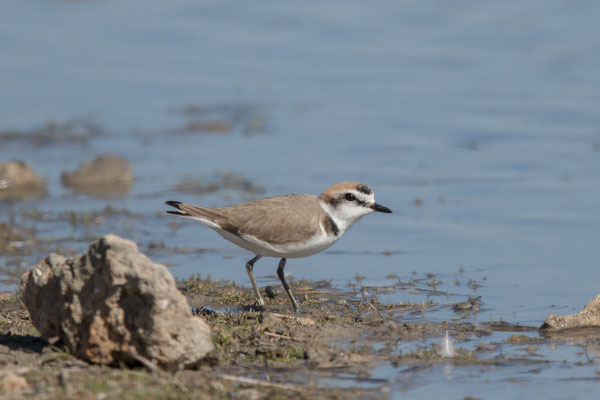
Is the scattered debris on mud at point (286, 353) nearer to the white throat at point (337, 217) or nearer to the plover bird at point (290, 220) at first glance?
the plover bird at point (290, 220)

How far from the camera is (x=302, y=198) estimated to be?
8.65 m

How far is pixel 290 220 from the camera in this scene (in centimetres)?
829

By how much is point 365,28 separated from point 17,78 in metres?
7.68

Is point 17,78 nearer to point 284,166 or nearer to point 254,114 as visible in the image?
point 254,114

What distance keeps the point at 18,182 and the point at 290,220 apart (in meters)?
6.63

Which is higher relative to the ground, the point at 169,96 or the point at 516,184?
the point at 169,96

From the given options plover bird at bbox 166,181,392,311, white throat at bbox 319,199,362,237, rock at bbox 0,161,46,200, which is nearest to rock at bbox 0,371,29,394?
plover bird at bbox 166,181,392,311

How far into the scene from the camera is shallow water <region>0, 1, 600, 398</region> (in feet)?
33.1

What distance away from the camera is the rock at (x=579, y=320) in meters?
7.33

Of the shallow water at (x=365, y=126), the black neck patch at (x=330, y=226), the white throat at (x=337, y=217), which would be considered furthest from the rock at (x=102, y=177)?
the black neck patch at (x=330, y=226)

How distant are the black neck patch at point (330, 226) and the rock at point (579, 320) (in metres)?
2.00

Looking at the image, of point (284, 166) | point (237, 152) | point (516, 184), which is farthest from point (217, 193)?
point (516, 184)

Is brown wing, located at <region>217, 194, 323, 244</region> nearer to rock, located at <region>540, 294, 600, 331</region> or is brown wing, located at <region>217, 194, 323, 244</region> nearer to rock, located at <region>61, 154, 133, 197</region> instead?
rock, located at <region>540, 294, 600, 331</region>

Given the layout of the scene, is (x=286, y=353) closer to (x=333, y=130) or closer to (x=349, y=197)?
(x=349, y=197)
